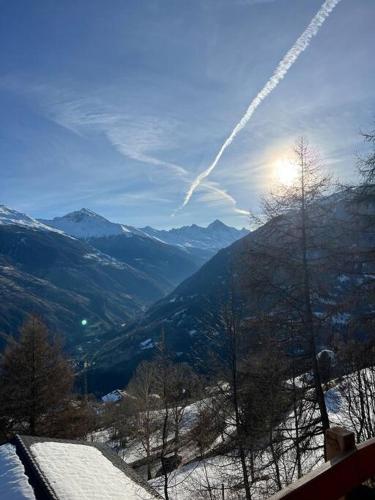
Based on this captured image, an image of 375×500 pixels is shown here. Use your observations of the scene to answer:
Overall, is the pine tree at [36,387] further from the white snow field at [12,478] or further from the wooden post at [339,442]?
the wooden post at [339,442]

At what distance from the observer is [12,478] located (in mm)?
14891

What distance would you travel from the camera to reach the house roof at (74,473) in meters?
14.0

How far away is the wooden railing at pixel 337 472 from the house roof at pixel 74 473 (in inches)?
527

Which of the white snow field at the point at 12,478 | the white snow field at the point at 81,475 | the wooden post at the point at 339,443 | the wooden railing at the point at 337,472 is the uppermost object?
the wooden post at the point at 339,443

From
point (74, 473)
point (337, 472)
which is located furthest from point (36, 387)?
point (337, 472)

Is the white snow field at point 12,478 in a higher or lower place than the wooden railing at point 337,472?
lower

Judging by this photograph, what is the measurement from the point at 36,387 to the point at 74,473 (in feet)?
35.2

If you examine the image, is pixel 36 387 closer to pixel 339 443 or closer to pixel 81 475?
pixel 81 475

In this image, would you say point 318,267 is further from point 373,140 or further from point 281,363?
point 373,140


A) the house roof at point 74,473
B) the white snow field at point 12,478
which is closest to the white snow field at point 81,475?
the house roof at point 74,473

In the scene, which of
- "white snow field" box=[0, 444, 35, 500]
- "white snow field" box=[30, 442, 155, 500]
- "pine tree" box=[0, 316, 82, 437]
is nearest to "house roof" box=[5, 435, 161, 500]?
Answer: "white snow field" box=[30, 442, 155, 500]

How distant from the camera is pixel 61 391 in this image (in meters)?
26.5

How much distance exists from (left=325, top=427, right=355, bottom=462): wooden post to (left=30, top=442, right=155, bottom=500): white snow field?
529 inches

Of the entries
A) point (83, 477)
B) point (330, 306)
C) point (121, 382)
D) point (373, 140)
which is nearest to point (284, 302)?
point (330, 306)
